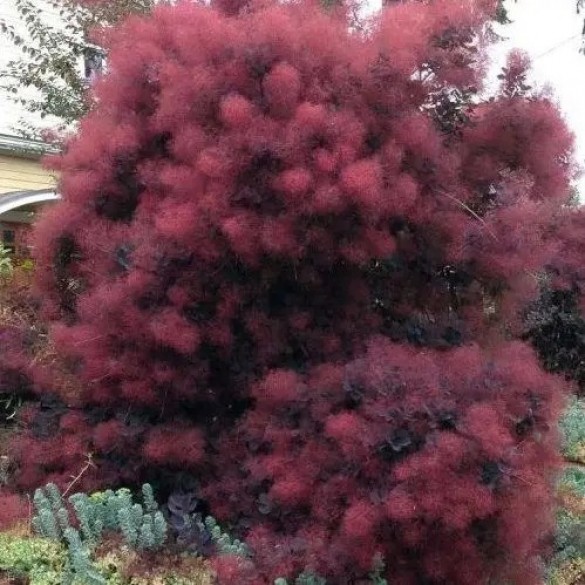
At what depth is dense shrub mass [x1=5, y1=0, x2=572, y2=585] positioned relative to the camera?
3086mm

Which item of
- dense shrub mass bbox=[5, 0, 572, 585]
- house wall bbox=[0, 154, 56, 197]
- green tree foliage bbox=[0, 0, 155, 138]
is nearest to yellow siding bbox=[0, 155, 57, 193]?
house wall bbox=[0, 154, 56, 197]

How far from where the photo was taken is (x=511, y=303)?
13.4 ft

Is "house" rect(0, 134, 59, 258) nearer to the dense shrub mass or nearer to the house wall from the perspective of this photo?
the house wall

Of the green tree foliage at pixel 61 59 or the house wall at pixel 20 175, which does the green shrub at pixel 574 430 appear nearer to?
the green tree foliage at pixel 61 59

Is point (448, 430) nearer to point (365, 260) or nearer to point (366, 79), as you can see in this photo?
point (365, 260)

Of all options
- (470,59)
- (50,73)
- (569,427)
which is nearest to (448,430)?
(470,59)

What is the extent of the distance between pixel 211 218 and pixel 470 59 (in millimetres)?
1406

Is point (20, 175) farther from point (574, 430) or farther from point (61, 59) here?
point (574, 430)

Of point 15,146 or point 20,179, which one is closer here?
point 15,146

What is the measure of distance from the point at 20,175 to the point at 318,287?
289 inches

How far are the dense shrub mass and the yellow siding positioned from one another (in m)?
6.31

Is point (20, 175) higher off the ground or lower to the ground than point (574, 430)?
higher

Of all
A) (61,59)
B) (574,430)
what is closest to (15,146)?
(61,59)

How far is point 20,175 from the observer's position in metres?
10.2
